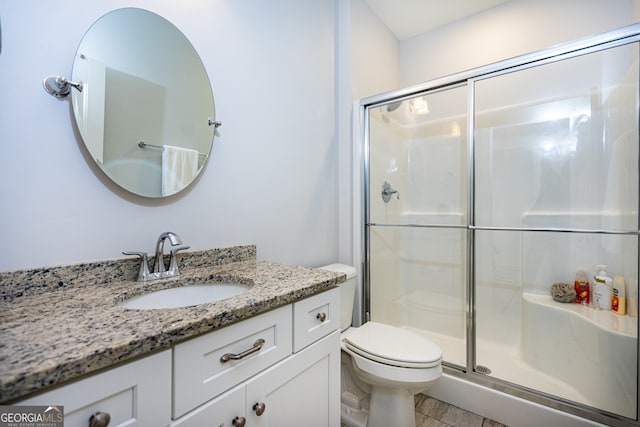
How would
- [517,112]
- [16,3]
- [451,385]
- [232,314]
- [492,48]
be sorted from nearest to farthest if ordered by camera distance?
[232,314] → [16,3] → [451,385] → [517,112] → [492,48]

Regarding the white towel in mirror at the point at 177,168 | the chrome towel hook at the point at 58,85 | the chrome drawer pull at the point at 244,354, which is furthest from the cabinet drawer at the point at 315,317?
the chrome towel hook at the point at 58,85

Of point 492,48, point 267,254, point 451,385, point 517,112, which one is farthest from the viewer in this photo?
point 492,48

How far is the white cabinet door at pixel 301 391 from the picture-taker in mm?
765

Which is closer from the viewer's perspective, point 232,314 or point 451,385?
point 232,314

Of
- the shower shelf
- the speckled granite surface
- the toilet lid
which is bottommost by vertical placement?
the toilet lid

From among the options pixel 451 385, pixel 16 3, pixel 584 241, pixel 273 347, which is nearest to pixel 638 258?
pixel 584 241

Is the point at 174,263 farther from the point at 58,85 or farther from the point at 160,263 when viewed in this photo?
the point at 58,85

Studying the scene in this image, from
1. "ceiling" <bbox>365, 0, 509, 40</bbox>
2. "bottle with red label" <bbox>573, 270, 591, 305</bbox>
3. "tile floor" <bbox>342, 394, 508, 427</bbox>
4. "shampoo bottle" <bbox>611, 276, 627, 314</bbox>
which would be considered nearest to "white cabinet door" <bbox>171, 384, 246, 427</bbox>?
"tile floor" <bbox>342, 394, 508, 427</bbox>

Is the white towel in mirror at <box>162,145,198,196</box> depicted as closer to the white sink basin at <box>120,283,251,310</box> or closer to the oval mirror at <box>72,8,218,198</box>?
the oval mirror at <box>72,8,218,198</box>

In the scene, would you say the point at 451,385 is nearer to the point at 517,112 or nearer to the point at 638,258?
the point at 638,258

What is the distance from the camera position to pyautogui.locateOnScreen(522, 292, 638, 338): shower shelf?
1.37 m

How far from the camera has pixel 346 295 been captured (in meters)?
1.67

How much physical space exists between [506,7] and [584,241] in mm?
1728

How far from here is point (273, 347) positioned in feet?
2.64
